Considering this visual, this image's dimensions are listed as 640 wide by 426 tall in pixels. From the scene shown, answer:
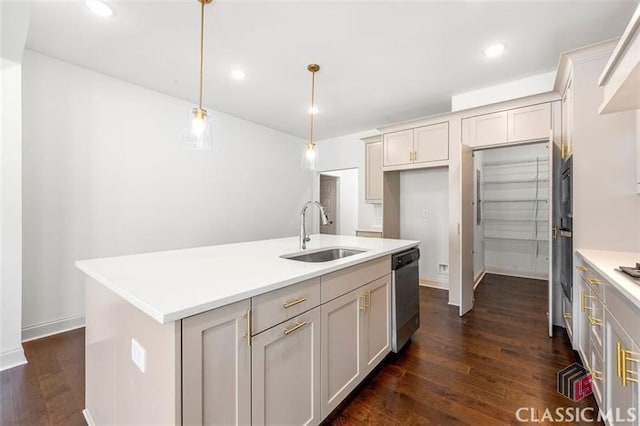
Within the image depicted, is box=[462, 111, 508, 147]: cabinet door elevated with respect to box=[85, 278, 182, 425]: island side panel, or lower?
elevated

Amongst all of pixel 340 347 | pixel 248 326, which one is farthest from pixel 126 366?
pixel 340 347

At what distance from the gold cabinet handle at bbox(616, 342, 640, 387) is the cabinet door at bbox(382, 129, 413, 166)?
2.95 metres

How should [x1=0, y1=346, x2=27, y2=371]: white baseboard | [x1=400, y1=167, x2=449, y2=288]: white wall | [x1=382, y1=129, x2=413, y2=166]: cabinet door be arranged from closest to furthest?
[x1=0, y1=346, x2=27, y2=371]: white baseboard, [x1=382, y1=129, x2=413, y2=166]: cabinet door, [x1=400, y1=167, x2=449, y2=288]: white wall

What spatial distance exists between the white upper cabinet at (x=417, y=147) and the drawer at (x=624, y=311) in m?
2.45

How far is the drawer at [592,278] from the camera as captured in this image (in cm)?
153

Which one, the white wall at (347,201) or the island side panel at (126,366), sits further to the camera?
the white wall at (347,201)

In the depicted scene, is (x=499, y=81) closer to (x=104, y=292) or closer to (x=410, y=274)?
(x=410, y=274)

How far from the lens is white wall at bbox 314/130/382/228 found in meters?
5.15

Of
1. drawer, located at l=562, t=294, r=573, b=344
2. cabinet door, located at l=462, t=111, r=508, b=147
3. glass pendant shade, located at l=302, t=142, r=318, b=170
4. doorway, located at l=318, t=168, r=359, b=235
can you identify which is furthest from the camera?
doorway, located at l=318, t=168, r=359, b=235

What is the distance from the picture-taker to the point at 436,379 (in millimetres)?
1977

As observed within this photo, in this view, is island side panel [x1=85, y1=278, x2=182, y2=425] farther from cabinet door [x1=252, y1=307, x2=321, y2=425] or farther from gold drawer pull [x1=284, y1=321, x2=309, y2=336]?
gold drawer pull [x1=284, y1=321, x2=309, y2=336]

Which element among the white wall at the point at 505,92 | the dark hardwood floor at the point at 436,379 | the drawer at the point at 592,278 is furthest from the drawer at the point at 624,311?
the white wall at the point at 505,92

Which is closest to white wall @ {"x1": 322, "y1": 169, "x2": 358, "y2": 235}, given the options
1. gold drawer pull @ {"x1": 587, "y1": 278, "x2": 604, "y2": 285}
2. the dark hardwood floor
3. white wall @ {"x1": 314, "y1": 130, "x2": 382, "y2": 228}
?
white wall @ {"x1": 314, "y1": 130, "x2": 382, "y2": 228}

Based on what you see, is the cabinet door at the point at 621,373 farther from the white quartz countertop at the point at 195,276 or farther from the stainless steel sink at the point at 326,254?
the stainless steel sink at the point at 326,254
